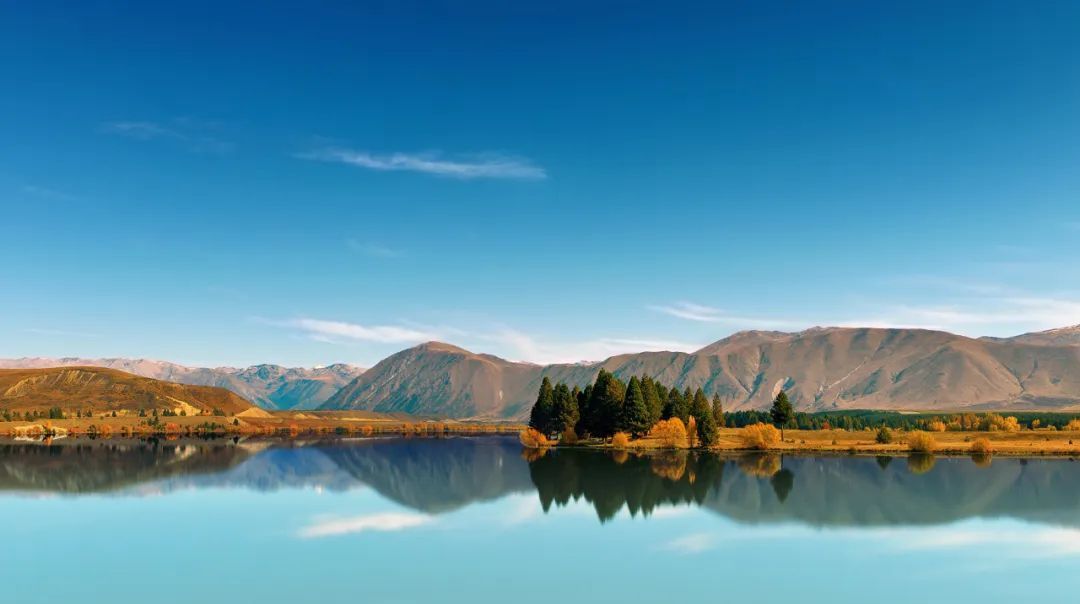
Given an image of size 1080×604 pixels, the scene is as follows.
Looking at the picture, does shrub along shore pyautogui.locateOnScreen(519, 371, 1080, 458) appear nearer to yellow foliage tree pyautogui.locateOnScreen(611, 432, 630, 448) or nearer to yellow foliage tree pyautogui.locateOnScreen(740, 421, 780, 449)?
yellow foliage tree pyautogui.locateOnScreen(740, 421, 780, 449)

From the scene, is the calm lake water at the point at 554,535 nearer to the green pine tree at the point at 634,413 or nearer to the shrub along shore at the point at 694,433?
the shrub along shore at the point at 694,433

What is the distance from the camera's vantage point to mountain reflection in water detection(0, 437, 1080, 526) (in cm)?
6594

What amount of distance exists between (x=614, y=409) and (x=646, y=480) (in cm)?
5378

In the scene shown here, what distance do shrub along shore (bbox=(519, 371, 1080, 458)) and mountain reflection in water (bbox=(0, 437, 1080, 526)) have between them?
349 inches

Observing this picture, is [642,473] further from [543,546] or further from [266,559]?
[266,559]

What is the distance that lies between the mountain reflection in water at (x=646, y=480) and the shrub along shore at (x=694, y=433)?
8.86 meters

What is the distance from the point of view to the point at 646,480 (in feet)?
281

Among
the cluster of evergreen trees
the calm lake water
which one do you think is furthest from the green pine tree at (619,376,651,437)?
the calm lake water

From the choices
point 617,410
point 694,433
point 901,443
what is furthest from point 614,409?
point 901,443

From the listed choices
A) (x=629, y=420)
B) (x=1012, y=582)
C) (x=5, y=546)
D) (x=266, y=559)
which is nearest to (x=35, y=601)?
(x=266, y=559)

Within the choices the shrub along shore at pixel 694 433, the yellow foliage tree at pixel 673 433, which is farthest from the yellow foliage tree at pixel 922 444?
the yellow foliage tree at pixel 673 433

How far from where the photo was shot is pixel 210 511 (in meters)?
66.2

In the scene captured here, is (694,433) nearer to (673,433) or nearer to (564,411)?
(673,433)

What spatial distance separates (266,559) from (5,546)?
1995 cm
